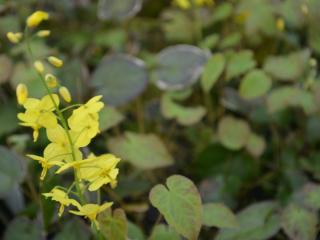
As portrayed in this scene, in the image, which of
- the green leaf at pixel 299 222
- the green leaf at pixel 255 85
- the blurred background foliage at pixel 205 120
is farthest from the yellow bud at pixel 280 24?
the green leaf at pixel 299 222

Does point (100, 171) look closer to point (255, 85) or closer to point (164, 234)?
point (164, 234)


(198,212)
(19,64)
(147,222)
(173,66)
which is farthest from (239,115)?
(198,212)

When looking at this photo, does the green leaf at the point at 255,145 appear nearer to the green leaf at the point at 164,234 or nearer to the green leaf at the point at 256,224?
the green leaf at the point at 256,224

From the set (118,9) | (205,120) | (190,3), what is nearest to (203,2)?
(190,3)

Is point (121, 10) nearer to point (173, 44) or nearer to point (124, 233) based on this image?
point (173, 44)

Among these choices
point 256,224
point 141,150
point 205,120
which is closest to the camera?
point 256,224
